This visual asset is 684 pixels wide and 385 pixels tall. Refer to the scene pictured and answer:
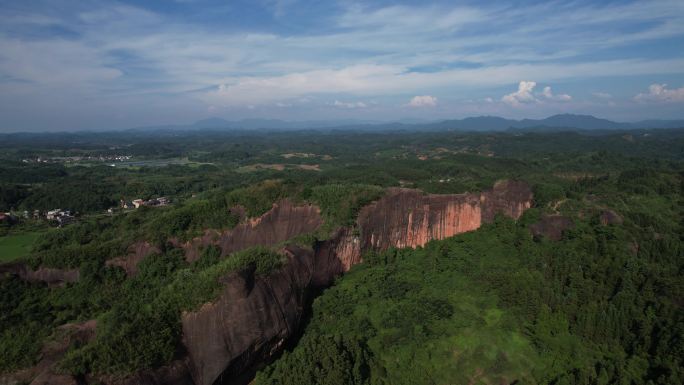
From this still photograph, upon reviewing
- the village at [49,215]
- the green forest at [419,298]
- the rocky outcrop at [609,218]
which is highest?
the rocky outcrop at [609,218]

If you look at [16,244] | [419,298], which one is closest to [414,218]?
[419,298]

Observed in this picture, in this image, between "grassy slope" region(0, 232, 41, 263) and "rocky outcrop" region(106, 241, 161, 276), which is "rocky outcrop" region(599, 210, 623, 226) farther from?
"grassy slope" region(0, 232, 41, 263)

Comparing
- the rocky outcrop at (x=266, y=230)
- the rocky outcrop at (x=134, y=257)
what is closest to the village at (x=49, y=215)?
the rocky outcrop at (x=134, y=257)

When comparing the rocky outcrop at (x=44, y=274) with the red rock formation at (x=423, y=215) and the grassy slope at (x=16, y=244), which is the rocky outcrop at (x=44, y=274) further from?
the red rock formation at (x=423, y=215)

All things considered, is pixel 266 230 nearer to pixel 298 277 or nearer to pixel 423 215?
pixel 298 277

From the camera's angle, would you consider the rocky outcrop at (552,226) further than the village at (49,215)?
No

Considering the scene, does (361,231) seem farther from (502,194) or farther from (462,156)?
(462,156)

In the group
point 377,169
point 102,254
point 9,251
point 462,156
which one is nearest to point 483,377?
point 102,254
